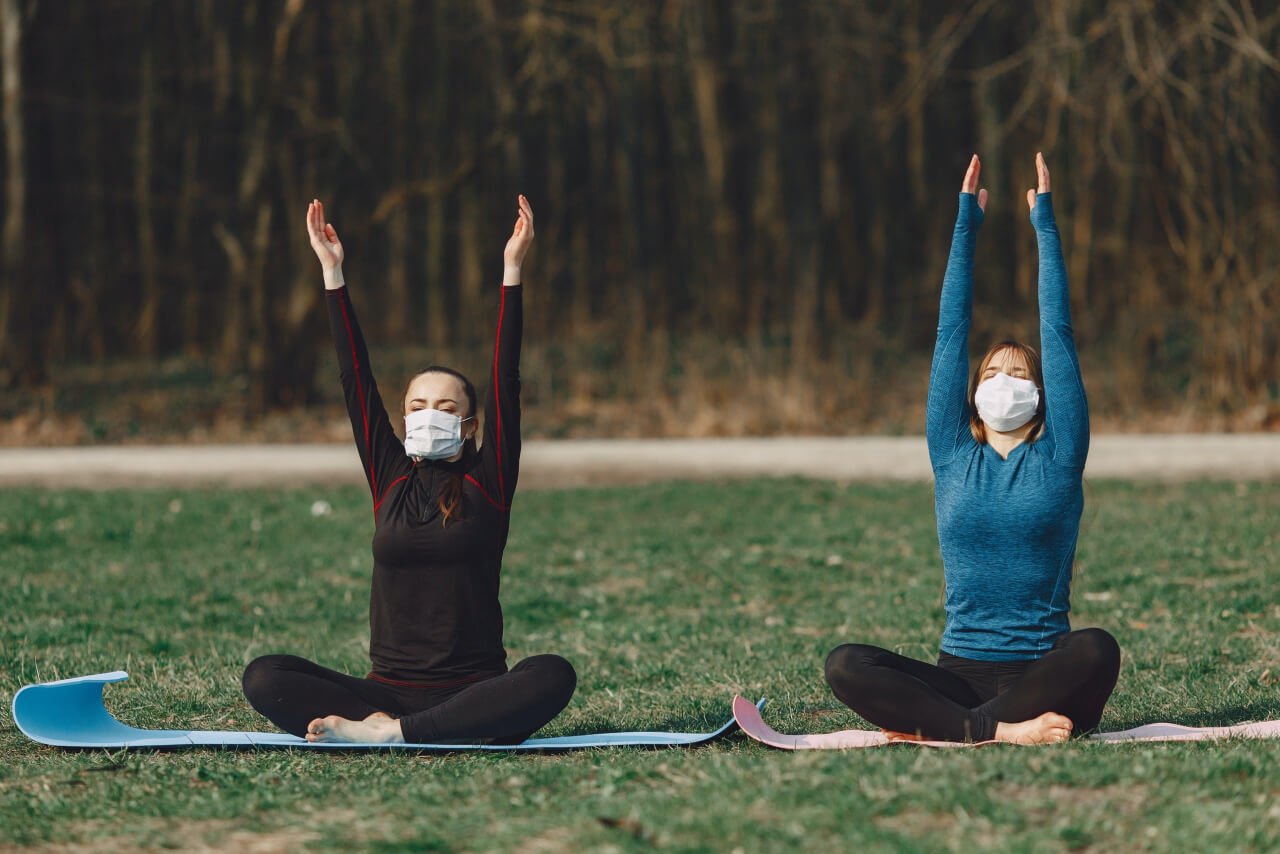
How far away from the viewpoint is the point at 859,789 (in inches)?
174

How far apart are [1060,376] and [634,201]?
2479 centimetres

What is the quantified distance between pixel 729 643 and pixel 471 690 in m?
2.83

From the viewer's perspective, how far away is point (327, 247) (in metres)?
6.02

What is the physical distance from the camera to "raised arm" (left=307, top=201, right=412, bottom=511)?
597 centimetres

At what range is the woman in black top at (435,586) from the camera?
5.74 meters

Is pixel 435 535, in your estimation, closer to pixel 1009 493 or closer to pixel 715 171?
pixel 1009 493

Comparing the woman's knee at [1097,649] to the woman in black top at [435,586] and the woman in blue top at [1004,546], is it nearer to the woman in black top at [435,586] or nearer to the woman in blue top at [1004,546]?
the woman in blue top at [1004,546]

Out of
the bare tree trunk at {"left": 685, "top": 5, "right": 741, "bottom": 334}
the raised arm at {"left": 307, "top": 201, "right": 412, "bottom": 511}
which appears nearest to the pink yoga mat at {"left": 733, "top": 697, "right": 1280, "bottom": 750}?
the raised arm at {"left": 307, "top": 201, "right": 412, "bottom": 511}

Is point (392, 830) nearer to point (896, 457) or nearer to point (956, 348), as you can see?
point (956, 348)

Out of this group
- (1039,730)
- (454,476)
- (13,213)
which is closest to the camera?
(1039,730)

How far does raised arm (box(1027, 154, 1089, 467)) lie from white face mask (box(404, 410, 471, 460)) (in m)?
1.98

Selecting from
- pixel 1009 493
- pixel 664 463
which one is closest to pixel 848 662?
pixel 1009 493

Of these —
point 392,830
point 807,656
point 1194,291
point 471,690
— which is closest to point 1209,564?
point 807,656

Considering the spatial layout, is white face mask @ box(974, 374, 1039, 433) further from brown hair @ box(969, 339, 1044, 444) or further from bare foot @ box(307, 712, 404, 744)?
bare foot @ box(307, 712, 404, 744)
